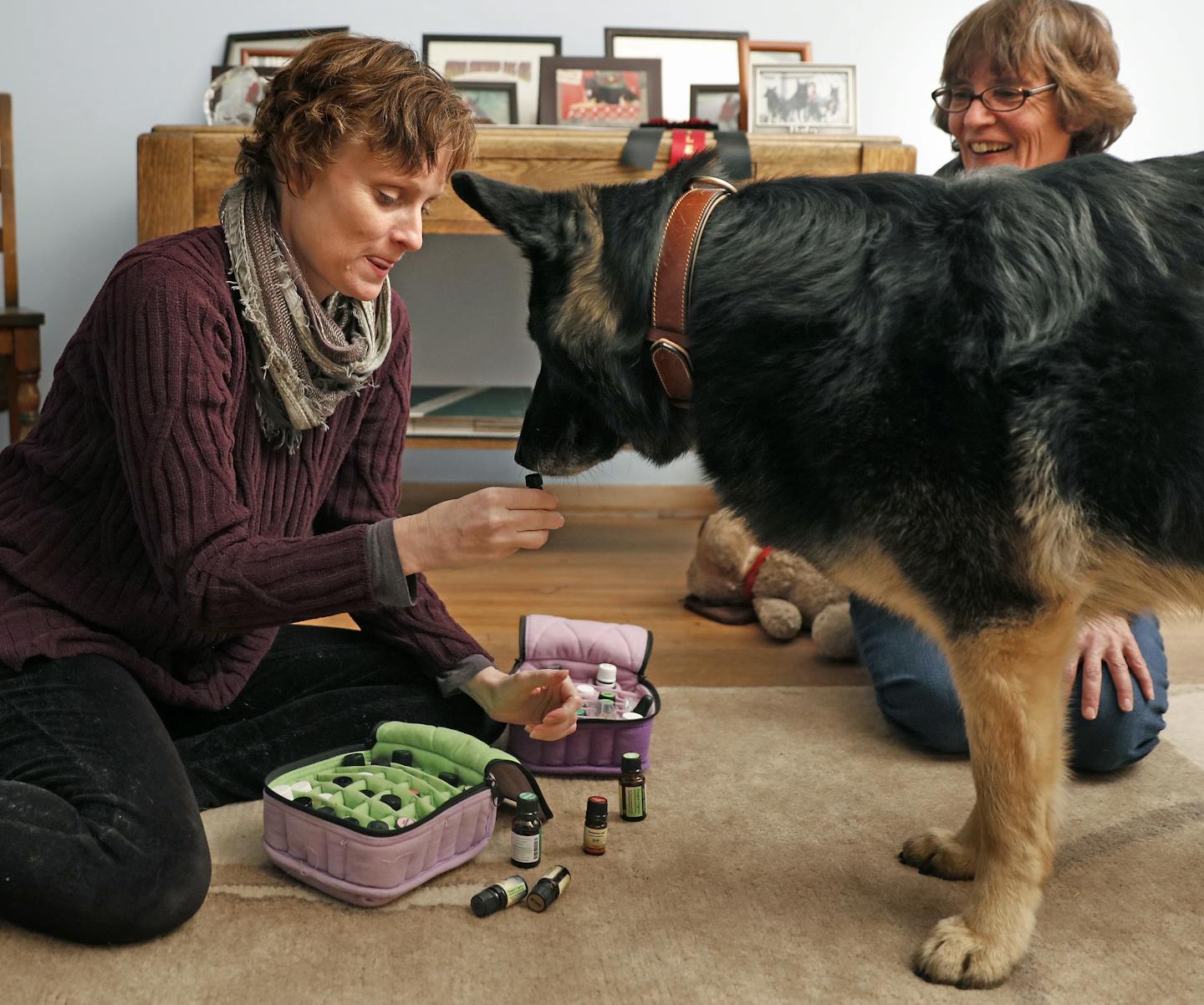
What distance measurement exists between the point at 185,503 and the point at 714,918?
83cm

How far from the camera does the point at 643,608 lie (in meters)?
2.95

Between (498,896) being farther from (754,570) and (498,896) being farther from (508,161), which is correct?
(508,161)

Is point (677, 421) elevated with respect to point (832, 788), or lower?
elevated

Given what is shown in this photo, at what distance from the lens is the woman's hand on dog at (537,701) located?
170 centimetres

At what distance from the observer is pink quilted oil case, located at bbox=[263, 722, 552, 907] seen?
1454 mm

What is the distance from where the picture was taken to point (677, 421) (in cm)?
153

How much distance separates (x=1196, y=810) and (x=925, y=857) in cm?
53

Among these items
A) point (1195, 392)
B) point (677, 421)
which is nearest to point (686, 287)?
point (677, 421)

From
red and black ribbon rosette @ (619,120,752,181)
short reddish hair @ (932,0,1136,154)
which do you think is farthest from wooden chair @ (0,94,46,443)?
short reddish hair @ (932,0,1136,154)

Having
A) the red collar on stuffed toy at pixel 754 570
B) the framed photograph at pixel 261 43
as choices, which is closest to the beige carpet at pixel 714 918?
the red collar on stuffed toy at pixel 754 570

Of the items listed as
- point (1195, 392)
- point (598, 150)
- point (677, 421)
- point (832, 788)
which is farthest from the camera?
point (598, 150)

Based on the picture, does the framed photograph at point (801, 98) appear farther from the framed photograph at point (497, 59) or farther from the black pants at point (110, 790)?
the black pants at point (110, 790)

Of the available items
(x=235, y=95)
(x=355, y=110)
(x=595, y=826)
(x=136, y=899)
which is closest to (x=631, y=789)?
(x=595, y=826)

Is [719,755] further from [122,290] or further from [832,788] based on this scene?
[122,290]
